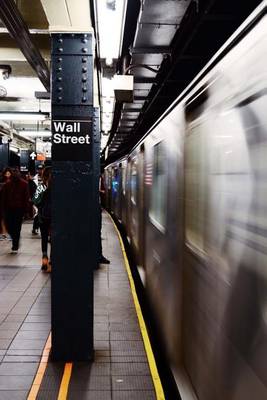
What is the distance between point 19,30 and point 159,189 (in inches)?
101

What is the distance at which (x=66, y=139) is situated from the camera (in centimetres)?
421

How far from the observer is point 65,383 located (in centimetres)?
380

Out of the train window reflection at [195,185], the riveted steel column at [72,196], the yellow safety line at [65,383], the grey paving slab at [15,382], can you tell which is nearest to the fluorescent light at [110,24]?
the riveted steel column at [72,196]

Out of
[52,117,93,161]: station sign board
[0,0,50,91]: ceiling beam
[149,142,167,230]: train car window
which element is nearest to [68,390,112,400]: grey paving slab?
[149,142,167,230]: train car window

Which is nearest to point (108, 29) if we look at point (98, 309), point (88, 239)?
point (88, 239)

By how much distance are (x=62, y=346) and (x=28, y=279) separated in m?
3.63

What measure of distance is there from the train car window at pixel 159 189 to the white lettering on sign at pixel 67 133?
0.79m

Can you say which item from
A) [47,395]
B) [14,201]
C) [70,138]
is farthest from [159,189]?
[14,201]

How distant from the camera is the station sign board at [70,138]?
421 cm

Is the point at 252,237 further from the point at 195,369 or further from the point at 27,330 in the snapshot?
the point at 27,330

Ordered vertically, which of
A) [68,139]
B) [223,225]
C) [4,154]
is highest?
[4,154]

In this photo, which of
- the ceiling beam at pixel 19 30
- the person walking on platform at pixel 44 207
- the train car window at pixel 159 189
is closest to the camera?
the train car window at pixel 159 189

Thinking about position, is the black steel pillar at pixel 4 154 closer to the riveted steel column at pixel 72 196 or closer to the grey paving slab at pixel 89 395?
the riveted steel column at pixel 72 196

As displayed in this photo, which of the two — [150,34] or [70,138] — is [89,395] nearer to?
[70,138]
